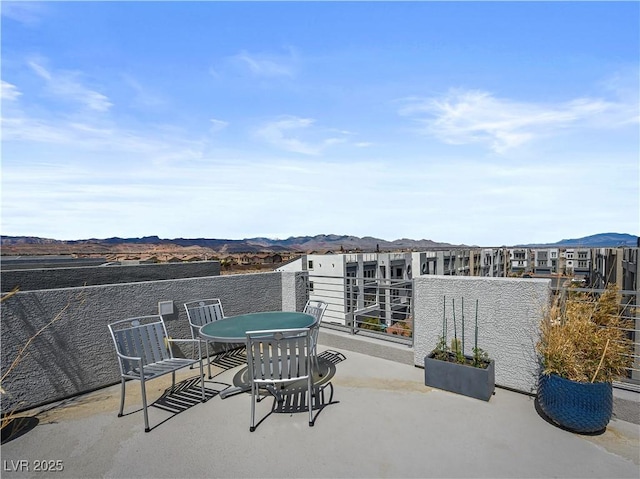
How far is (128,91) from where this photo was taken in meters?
6.12

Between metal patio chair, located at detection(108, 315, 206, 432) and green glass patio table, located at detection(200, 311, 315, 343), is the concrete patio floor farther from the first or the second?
green glass patio table, located at detection(200, 311, 315, 343)

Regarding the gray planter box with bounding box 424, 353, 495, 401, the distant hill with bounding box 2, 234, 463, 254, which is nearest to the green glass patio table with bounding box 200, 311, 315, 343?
the gray planter box with bounding box 424, 353, 495, 401

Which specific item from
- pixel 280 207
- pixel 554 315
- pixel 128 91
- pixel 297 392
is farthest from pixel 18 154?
pixel 280 207

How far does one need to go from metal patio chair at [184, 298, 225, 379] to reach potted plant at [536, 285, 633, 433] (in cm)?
367

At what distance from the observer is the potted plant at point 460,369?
330 centimetres

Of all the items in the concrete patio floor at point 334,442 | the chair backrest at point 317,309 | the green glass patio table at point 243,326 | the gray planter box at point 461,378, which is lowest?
the concrete patio floor at point 334,442

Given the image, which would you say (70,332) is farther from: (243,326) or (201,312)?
(243,326)

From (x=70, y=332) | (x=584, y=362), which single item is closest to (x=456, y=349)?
(x=584, y=362)

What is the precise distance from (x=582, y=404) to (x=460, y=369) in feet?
3.34

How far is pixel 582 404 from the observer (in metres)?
2.62

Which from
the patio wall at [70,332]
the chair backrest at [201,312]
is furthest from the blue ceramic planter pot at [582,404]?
the patio wall at [70,332]

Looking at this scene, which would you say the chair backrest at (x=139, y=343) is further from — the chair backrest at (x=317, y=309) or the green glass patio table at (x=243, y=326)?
the chair backrest at (x=317, y=309)

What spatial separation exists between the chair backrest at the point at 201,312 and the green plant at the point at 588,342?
3.83m

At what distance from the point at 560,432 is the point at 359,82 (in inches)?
243
